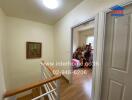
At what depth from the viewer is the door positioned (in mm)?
1207

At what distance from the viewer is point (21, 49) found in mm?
3248

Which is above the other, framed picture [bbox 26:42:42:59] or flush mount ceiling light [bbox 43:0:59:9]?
flush mount ceiling light [bbox 43:0:59:9]

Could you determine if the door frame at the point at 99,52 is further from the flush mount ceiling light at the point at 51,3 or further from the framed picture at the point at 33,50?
the framed picture at the point at 33,50

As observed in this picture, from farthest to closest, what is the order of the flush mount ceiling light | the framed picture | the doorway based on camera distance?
the doorway, the framed picture, the flush mount ceiling light

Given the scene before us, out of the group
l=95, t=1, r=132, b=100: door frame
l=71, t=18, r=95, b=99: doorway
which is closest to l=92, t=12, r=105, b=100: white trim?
l=95, t=1, r=132, b=100: door frame

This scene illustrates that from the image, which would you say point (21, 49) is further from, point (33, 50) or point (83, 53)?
point (83, 53)

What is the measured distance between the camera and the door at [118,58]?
1.21 m

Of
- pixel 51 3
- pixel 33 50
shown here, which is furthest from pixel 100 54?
pixel 33 50

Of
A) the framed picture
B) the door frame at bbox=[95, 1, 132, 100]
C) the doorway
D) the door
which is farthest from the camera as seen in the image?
the doorway

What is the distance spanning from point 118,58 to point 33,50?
10.5 ft

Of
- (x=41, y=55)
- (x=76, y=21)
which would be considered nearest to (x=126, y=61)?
(x=76, y=21)

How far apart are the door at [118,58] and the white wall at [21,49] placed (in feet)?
9.75

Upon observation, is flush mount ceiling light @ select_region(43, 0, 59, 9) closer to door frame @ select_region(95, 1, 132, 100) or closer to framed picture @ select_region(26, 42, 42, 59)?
door frame @ select_region(95, 1, 132, 100)

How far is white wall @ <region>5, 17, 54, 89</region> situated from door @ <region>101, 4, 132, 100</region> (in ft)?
9.75
